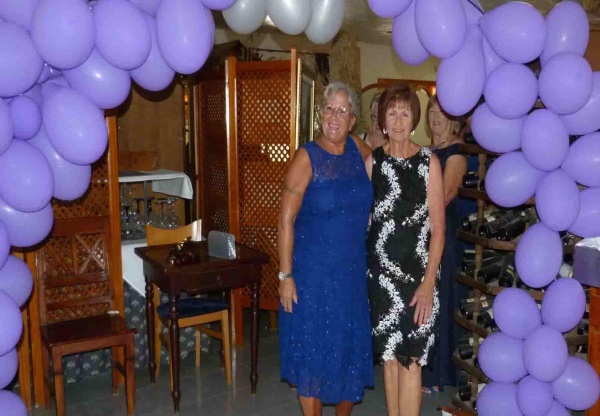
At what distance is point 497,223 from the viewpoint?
2836 mm

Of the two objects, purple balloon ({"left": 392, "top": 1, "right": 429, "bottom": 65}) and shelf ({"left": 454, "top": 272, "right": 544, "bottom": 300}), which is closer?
purple balloon ({"left": 392, "top": 1, "right": 429, "bottom": 65})

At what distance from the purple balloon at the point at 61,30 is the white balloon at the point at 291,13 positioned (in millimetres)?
829

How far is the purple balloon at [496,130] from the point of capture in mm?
2396

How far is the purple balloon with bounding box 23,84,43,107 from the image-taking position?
2.12m

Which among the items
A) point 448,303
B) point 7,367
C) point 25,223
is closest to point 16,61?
point 25,223

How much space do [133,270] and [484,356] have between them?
214cm

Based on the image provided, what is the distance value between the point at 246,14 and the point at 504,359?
1.76m

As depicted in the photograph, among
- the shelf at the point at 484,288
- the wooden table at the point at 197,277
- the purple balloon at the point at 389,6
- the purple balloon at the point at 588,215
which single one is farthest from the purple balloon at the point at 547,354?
the wooden table at the point at 197,277

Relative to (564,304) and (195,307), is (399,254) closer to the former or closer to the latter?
(564,304)

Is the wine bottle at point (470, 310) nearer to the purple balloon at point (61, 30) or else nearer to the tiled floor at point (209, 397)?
the tiled floor at point (209, 397)

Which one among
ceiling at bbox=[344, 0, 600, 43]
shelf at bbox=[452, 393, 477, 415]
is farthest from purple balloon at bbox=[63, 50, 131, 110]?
ceiling at bbox=[344, 0, 600, 43]

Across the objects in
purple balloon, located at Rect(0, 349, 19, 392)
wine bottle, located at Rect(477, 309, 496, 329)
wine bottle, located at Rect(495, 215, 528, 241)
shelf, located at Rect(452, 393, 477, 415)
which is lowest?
shelf, located at Rect(452, 393, 477, 415)

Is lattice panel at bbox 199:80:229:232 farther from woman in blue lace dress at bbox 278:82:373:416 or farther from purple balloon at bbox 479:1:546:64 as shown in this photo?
purple balloon at bbox 479:1:546:64

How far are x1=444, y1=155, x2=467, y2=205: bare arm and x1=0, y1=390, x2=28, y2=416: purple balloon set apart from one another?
6.87 ft
